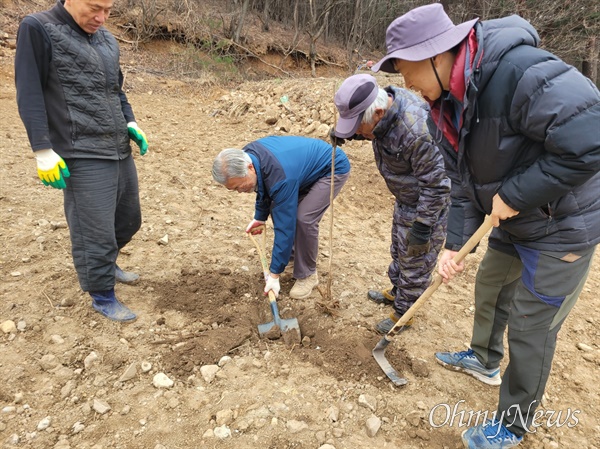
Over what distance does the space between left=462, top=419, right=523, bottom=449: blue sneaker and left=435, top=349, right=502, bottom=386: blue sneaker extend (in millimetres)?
494

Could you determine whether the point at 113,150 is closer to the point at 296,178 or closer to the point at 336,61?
the point at 296,178

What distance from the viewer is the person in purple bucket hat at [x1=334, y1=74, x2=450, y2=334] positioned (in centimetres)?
229

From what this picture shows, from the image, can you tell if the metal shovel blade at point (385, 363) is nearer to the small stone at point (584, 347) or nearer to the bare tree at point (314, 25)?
the small stone at point (584, 347)

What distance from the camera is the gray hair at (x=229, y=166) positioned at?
2482 millimetres

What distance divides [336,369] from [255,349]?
52 cm

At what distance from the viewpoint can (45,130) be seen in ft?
7.31

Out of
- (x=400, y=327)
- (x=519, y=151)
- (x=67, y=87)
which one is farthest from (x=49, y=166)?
(x=519, y=151)

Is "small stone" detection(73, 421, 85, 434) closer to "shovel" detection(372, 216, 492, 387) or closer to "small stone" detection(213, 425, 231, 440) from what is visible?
"small stone" detection(213, 425, 231, 440)

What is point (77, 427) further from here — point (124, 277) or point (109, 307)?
point (124, 277)

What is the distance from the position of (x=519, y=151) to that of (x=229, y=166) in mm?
1519

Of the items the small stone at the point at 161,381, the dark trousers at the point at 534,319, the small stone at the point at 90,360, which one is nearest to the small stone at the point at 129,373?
the small stone at the point at 161,381

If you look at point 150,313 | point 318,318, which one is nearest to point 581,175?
point 318,318

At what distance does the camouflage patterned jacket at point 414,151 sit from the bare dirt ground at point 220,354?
0.82 metres

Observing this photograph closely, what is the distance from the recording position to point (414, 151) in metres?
2.38
